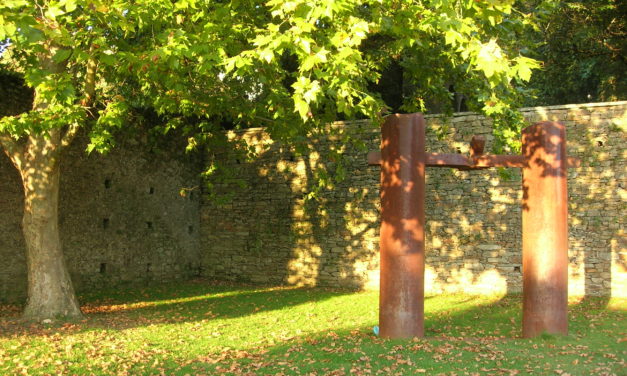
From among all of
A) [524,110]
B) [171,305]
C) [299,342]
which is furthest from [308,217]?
[299,342]

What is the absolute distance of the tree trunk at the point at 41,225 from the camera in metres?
7.68

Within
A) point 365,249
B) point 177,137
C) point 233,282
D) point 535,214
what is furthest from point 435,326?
point 177,137

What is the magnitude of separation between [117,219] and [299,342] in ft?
21.8

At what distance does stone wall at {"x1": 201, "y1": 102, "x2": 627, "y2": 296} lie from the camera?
10.2m

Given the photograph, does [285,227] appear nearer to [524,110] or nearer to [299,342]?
[524,110]

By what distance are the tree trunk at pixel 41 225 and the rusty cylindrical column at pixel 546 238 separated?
241 inches

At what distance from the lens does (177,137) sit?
44.2ft

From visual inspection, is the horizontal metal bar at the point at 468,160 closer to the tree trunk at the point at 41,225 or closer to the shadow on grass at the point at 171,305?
the shadow on grass at the point at 171,305

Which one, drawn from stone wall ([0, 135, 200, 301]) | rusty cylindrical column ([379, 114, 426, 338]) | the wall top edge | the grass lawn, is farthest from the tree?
stone wall ([0, 135, 200, 301])

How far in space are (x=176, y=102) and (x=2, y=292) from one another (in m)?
4.67

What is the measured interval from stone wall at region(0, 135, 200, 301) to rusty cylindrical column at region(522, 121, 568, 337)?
8.34 meters

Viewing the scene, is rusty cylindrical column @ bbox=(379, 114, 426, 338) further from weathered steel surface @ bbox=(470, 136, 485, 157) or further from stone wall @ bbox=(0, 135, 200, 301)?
stone wall @ bbox=(0, 135, 200, 301)

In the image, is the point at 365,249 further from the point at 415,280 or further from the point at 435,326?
the point at 415,280

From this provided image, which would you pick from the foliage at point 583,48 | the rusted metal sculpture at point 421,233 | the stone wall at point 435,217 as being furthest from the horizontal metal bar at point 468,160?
the foliage at point 583,48
